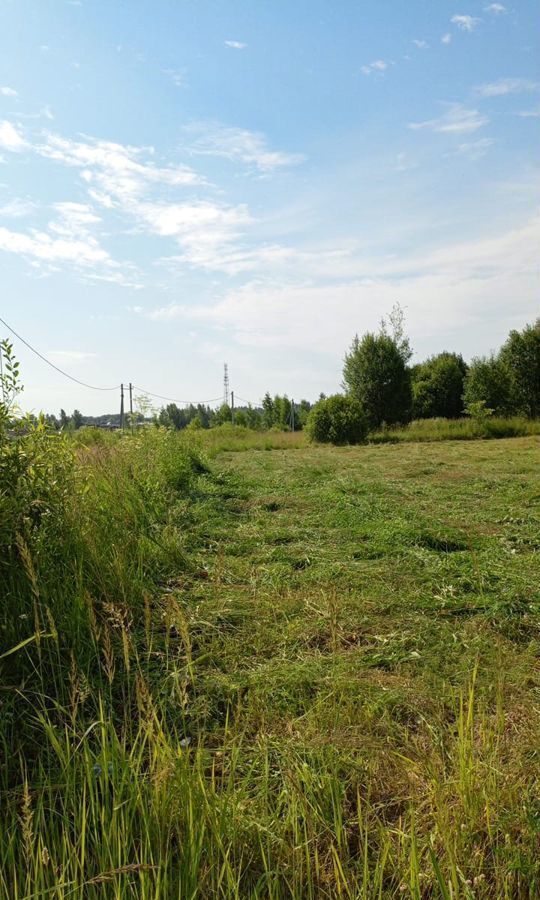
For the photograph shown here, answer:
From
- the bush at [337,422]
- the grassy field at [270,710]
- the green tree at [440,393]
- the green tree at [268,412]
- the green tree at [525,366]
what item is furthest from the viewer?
the green tree at [268,412]

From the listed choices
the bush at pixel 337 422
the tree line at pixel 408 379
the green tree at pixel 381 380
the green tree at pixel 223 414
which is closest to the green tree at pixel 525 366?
the tree line at pixel 408 379

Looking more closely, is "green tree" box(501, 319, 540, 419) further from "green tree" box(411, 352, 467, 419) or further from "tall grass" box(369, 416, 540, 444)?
"green tree" box(411, 352, 467, 419)

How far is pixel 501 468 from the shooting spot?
8.92 meters

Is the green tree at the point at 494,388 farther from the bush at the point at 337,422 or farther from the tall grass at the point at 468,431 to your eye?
the bush at the point at 337,422

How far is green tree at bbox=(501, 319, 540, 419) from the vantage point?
21.2 metres

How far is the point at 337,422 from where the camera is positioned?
1919 centimetres

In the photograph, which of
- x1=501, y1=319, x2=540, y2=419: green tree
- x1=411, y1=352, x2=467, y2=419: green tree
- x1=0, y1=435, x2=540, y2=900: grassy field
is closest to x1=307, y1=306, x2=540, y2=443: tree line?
x1=501, y1=319, x2=540, y2=419: green tree

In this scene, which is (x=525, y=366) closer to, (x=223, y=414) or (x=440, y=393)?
(x=440, y=393)

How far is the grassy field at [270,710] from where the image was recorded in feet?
4.54

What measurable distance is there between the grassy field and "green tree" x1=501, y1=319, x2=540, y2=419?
1829 cm

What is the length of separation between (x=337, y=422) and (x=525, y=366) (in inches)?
323

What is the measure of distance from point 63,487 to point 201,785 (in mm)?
1803

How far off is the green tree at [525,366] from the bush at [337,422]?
6678mm

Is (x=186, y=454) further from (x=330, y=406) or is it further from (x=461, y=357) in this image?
(x=461, y=357)
